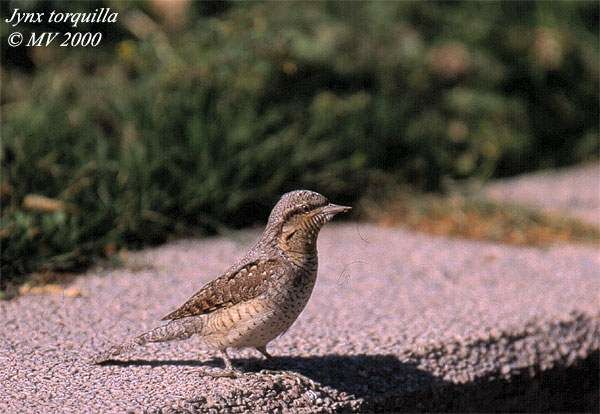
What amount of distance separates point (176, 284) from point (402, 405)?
61.9 inches

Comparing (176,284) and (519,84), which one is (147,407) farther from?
(519,84)

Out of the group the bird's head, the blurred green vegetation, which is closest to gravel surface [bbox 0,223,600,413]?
the blurred green vegetation

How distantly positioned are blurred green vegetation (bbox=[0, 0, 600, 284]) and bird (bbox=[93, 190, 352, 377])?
1553mm

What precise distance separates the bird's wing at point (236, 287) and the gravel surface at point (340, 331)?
0.90 feet

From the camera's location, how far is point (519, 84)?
9031 mm

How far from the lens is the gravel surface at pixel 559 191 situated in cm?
771

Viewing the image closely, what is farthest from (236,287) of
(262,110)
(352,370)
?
(262,110)

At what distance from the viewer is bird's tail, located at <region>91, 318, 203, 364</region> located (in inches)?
158

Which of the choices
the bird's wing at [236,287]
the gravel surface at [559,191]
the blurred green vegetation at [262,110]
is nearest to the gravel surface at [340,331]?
the bird's wing at [236,287]

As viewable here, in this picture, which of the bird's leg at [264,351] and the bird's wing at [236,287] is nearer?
the bird's wing at [236,287]

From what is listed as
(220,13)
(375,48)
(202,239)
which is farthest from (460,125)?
(202,239)

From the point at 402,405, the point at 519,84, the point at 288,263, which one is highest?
the point at 519,84

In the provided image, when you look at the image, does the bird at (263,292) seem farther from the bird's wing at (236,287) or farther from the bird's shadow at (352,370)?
the bird's shadow at (352,370)

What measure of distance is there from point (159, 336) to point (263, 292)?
478 mm
